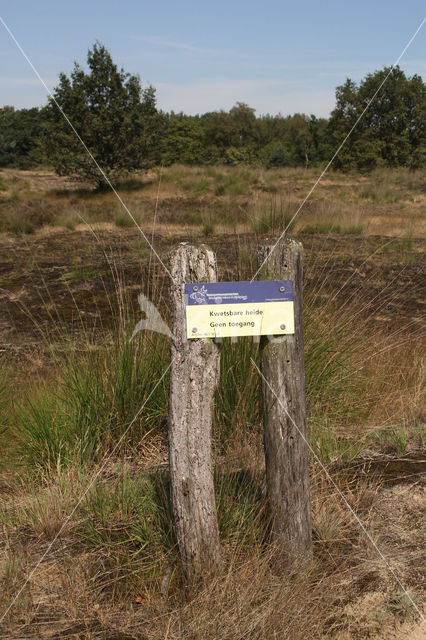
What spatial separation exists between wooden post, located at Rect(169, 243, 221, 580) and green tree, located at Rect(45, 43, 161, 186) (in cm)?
1826

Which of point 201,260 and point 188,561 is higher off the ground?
point 201,260

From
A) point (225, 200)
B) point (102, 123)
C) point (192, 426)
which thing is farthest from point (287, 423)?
point (102, 123)

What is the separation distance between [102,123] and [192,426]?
19.1 meters

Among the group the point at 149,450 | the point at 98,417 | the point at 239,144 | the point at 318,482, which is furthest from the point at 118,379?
the point at 239,144

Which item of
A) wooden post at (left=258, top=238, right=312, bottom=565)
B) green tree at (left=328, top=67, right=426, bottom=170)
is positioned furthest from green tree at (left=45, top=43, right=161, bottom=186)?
wooden post at (left=258, top=238, right=312, bottom=565)

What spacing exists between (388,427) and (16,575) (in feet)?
7.70

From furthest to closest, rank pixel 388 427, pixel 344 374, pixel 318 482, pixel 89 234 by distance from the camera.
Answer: pixel 89 234, pixel 344 374, pixel 388 427, pixel 318 482

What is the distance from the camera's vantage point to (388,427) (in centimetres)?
365

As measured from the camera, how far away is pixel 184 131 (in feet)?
142

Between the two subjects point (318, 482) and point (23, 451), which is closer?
point (318, 482)

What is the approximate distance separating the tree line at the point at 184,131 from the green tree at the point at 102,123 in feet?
0.11

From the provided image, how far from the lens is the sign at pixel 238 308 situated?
6.88 ft

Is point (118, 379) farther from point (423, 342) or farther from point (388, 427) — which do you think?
point (423, 342)

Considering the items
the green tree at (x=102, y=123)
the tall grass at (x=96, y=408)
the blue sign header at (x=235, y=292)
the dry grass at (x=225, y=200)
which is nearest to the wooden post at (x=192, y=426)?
the blue sign header at (x=235, y=292)
